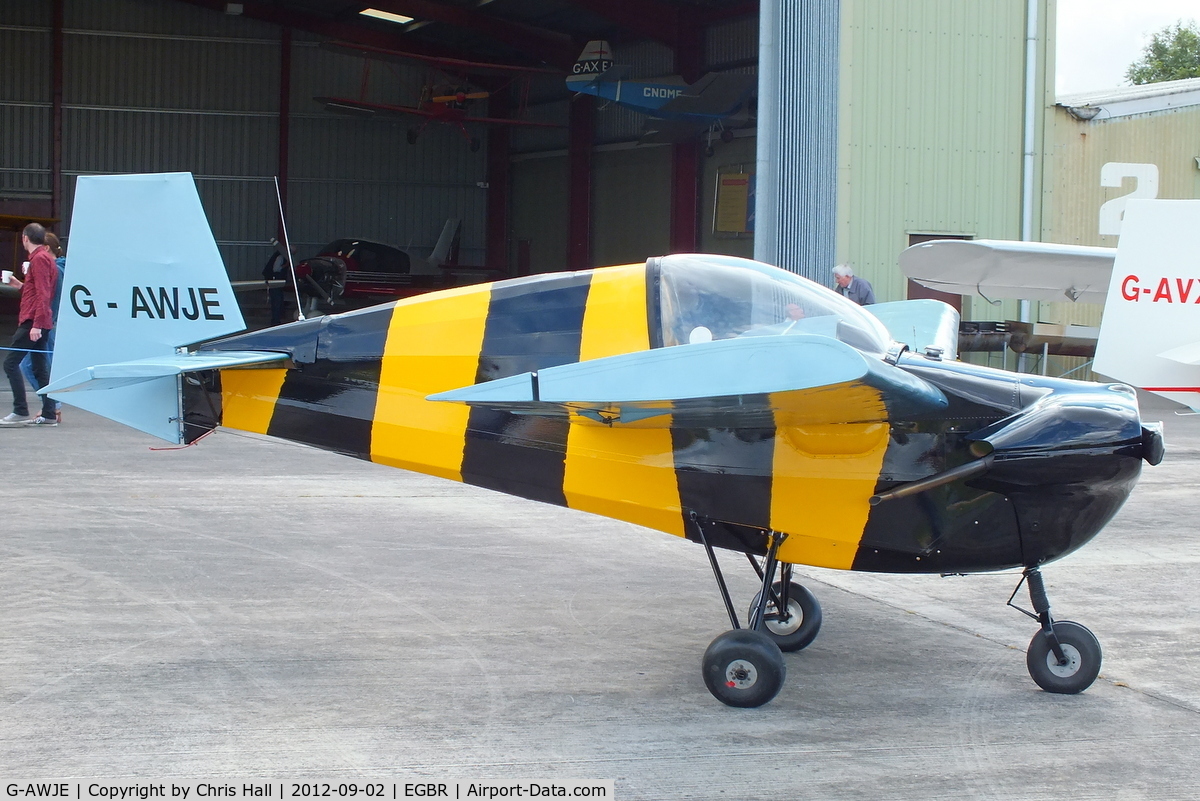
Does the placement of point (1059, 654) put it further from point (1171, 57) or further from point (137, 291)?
point (1171, 57)

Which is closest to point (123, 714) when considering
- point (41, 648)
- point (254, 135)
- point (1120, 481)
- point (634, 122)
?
point (41, 648)

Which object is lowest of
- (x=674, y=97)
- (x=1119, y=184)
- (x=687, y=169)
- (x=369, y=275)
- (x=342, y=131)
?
(x=369, y=275)

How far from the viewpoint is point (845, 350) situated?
318 cm

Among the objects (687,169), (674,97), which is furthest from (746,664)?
(687,169)

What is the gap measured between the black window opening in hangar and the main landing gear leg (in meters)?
22.6

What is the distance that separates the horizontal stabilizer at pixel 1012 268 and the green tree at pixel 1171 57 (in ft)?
179

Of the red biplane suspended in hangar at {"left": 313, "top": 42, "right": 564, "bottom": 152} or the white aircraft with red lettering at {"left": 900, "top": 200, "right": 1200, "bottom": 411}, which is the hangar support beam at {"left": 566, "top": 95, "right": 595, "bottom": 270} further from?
the white aircraft with red lettering at {"left": 900, "top": 200, "right": 1200, "bottom": 411}

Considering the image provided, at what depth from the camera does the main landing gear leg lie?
4.29 meters

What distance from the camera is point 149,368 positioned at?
431 cm

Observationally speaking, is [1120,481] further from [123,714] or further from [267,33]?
[267,33]

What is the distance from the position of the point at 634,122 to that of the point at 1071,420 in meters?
26.1

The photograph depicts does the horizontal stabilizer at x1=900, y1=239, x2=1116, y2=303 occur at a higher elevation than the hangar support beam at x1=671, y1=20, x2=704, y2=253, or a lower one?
lower

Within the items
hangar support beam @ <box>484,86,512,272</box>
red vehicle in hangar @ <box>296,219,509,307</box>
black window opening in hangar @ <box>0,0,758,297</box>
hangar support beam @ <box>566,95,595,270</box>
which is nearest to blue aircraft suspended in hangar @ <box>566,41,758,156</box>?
black window opening in hangar @ <box>0,0,758,297</box>

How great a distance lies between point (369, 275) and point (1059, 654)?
77.4ft
